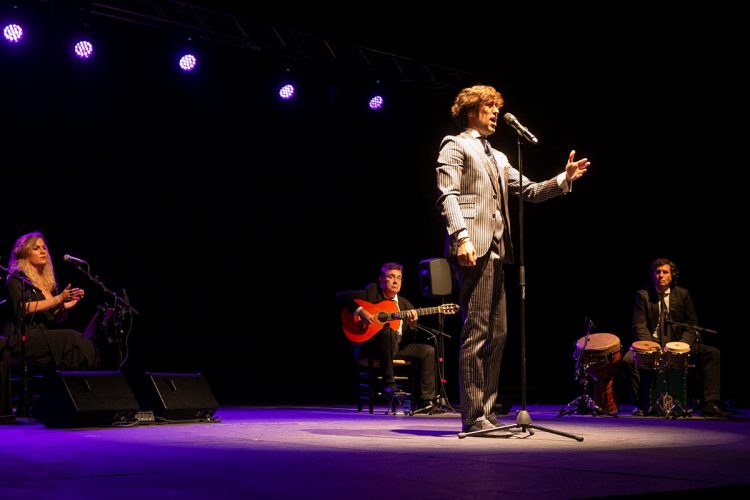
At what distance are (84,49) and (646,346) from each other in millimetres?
5463

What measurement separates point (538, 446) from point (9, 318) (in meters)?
3.98

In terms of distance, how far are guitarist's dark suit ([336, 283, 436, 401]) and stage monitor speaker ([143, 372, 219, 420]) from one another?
187cm

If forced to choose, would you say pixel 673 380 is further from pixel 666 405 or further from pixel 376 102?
pixel 376 102

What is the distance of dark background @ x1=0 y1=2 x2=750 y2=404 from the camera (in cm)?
828

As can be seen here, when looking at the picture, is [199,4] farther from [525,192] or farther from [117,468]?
[117,468]

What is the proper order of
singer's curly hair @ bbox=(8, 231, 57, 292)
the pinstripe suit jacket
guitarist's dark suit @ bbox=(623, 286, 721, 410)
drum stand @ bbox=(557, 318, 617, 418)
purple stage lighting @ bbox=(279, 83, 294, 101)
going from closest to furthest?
the pinstripe suit jacket < singer's curly hair @ bbox=(8, 231, 57, 292) < drum stand @ bbox=(557, 318, 617, 418) < guitarist's dark suit @ bbox=(623, 286, 721, 410) < purple stage lighting @ bbox=(279, 83, 294, 101)

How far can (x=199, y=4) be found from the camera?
7883mm

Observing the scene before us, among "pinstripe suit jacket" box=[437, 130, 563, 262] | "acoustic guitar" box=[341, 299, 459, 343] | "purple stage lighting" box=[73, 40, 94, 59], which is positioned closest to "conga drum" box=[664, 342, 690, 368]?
"acoustic guitar" box=[341, 299, 459, 343]

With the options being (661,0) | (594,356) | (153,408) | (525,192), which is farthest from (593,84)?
(153,408)

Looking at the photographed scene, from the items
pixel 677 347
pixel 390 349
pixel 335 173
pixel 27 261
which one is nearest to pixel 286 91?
pixel 335 173

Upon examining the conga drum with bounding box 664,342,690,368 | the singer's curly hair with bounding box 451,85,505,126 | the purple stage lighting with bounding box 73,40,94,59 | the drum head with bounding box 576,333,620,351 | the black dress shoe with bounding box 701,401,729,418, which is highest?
the purple stage lighting with bounding box 73,40,94,59

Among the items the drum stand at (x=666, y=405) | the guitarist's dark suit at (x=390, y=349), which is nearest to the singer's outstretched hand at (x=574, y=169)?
the drum stand at (x=666, y=405)

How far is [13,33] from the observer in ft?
24.5

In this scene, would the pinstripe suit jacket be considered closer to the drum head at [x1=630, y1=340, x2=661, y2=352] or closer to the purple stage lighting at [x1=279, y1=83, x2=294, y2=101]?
the drum head at [x1=630, y1=340, x2=661, y2=352]
